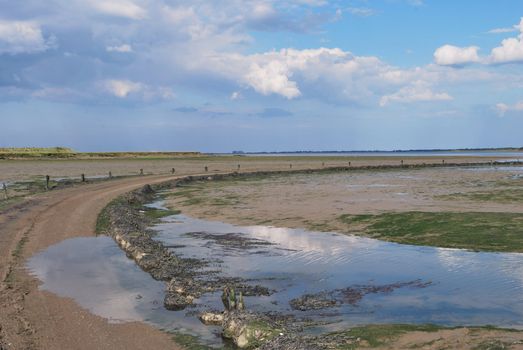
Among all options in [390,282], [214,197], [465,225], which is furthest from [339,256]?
[214,197]

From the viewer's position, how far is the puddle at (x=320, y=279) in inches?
479

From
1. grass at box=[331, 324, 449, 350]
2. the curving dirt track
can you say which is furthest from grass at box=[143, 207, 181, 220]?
grass at box=[331, 324, 449, 350]

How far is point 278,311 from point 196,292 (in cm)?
279

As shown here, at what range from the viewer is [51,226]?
26531 mm

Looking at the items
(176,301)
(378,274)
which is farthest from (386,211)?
(176,301)

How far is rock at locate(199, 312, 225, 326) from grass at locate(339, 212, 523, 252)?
11.6m

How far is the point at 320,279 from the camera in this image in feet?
51.2

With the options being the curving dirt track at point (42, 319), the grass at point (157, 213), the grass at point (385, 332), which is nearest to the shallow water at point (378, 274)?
the grass at point (385, 332)

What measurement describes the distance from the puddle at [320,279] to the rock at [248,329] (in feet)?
1.26

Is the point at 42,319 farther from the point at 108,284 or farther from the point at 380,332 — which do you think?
the point at 380,332

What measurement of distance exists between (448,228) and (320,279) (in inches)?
403

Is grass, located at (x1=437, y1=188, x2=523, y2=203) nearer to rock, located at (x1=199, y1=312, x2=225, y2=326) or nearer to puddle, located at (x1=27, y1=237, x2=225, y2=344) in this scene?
puddle, located at (x1=27, y1=237, x2=225, y2=344)

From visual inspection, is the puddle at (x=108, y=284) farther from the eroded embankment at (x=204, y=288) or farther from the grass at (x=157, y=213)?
the grass at (x=157, y=213)

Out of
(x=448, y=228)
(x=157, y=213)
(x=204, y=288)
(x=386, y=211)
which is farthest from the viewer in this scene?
(x=157, y=213)
